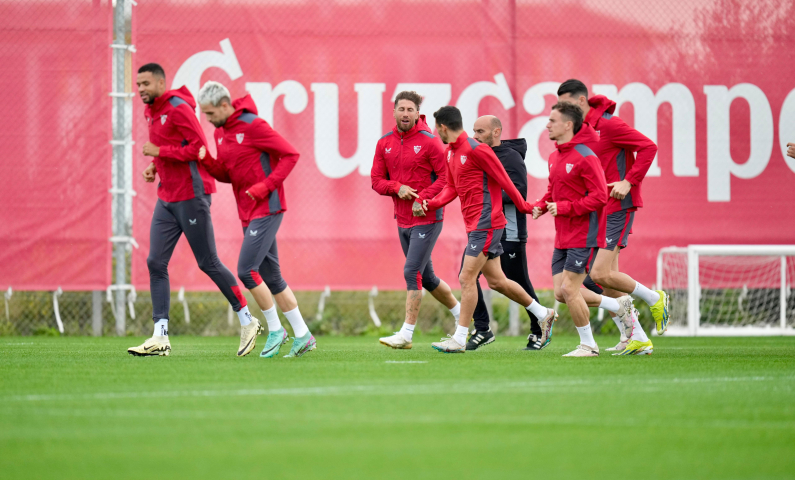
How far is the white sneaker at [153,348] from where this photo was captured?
7491 millimetres

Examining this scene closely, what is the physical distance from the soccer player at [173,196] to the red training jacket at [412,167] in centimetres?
153

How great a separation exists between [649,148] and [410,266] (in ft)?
6.85

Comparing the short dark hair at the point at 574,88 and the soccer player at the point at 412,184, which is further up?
the short dark hair at the point at 574,88

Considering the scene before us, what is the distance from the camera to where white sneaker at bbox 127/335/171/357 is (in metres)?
7.49

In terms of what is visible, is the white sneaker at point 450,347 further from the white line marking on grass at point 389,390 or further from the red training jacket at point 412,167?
the white line marking on grass at point 389,390

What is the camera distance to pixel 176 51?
11.3 m

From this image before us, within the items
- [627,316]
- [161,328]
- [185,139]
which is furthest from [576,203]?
[161,328]

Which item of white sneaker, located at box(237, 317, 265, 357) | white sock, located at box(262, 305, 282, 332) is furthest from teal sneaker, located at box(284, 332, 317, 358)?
white sneaker, located at box(237, 317, 265, 357)

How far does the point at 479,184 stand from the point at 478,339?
5.22 feet

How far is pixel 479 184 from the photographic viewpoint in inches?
299

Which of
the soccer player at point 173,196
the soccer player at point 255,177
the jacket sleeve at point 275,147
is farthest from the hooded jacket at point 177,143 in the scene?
the jacket sleeve at point 275,147

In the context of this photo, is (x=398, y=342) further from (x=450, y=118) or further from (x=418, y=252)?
(x=450, y=118)

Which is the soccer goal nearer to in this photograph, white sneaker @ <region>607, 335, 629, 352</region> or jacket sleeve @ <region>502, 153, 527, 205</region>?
white sneaker @ <region>607, 335, 629, 352</region>

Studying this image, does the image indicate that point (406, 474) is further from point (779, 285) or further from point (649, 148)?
point (779, 285)
